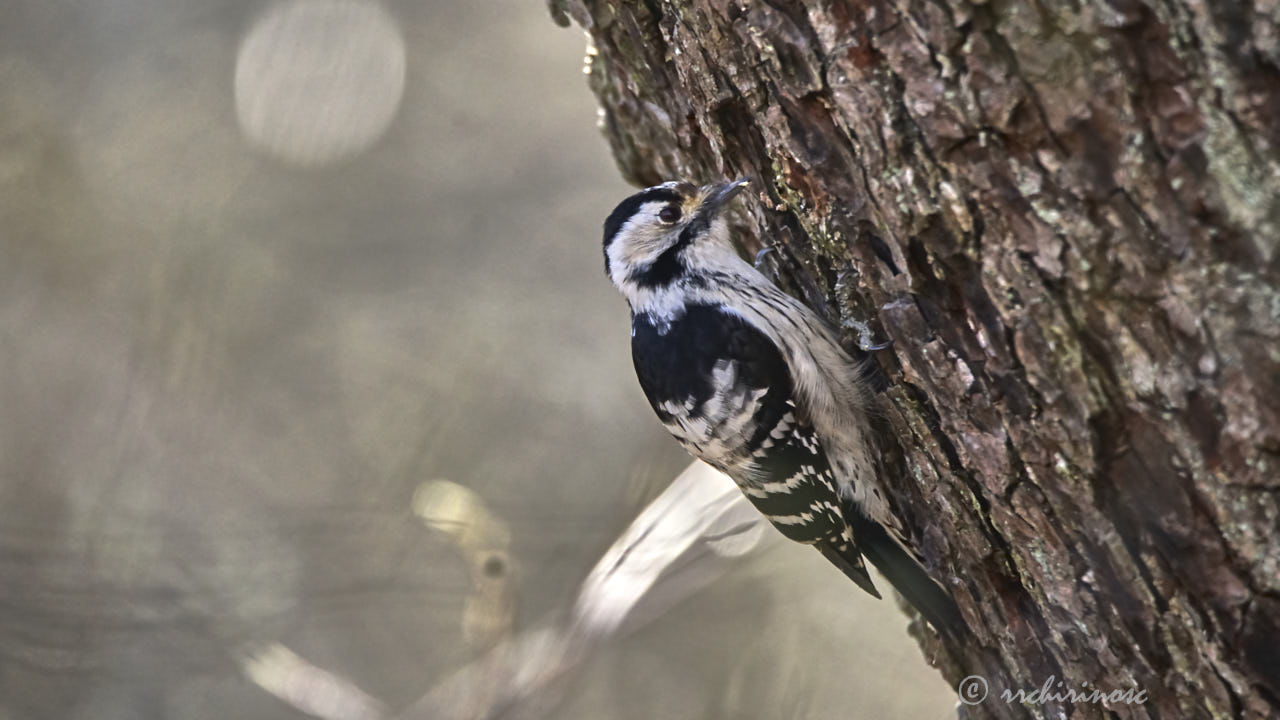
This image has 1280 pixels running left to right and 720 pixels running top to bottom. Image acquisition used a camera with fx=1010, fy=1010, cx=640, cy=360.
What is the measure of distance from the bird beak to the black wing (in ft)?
1.06

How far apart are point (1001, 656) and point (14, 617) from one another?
4847mm

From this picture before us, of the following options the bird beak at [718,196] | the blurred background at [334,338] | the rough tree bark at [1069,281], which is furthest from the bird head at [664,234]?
the blurred background at [334,338]

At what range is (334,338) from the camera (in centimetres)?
888

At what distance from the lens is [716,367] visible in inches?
132

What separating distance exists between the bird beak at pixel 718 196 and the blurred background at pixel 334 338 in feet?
14.7

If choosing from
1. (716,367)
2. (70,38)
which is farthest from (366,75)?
(716,367)

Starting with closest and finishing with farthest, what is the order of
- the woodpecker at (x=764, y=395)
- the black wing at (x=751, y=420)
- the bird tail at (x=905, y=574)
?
the bird tail at (x=905, y=574) < the woodpecker at (x=764, y=395) < the black wing at (x=751, y=420)

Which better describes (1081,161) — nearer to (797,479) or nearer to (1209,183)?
(1209,183)

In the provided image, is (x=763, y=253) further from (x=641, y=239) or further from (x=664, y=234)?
(x=641, y=239)

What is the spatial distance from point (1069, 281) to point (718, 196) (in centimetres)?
146

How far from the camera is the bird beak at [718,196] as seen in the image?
3.00 meters

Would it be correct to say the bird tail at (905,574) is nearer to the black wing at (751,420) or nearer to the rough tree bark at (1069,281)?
the black wing at (751,420)

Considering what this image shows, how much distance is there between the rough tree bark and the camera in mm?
1692

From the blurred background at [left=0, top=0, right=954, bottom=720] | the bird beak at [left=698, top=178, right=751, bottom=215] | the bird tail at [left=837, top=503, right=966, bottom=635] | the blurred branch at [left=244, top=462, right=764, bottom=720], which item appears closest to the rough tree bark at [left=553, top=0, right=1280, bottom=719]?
the bird tail at [left=837, top=503, right=966, bottom=635]
